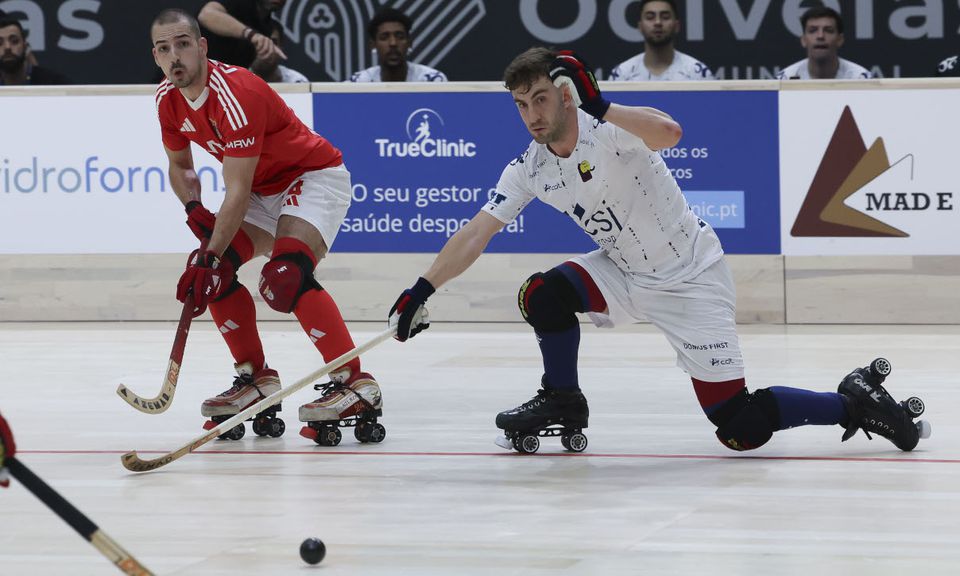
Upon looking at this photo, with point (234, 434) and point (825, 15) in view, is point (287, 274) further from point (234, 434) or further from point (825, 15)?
point (825, 15)

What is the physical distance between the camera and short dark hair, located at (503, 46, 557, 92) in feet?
14.9

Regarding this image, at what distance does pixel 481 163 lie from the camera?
8.62m

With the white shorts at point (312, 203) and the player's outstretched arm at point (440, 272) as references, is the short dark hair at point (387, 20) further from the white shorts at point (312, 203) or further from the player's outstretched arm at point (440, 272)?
the player's outstretched arm at point (440, 272)

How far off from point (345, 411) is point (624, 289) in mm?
1083

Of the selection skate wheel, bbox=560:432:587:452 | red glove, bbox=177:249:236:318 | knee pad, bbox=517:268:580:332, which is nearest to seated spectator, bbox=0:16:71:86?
red glove, bbox=177:249:236:318

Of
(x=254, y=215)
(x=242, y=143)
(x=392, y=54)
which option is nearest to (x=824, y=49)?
(x=392, y=54)

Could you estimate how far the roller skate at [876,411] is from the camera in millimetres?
4918

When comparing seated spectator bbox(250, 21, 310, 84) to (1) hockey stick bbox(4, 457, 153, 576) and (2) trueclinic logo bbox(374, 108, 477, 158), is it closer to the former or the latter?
(2) trueclinic logo bbox(374, 108, 477, 158)

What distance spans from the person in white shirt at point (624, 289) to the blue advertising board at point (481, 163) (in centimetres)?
344

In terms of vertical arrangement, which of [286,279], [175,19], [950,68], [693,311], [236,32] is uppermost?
[175,19]

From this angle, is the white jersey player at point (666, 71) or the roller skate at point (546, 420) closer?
the roller skate at point (546, 420)

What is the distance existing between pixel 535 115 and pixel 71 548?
6.19 ft

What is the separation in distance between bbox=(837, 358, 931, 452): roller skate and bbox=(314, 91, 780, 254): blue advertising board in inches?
139

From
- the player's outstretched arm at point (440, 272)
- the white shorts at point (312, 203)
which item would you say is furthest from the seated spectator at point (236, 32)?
the player's outstretched arm at point (440, 272)
